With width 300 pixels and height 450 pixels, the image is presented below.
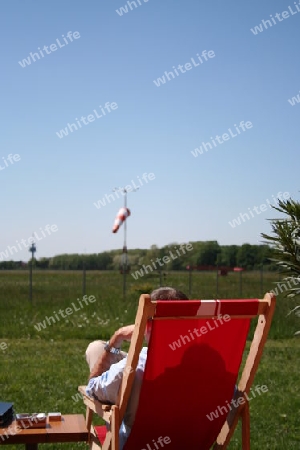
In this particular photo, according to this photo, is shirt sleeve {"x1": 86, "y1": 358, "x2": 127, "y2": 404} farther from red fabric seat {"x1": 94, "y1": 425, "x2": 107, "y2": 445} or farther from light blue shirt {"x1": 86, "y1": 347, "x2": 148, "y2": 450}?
red fabric seat {"x1": 94, "y1": 425, "x2": 107, "y2": 445}

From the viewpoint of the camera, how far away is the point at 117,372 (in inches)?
115

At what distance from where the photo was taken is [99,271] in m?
26.4

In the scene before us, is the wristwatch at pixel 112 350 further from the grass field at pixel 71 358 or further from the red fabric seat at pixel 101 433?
the grass field at pixel 71 358

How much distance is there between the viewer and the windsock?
2928cm

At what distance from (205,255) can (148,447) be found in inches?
740

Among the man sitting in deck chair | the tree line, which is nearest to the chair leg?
the man sitting in deck chair

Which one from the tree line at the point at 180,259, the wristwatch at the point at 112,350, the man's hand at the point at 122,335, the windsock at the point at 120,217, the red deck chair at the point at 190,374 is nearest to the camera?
the red deck chair at the point at 190,374

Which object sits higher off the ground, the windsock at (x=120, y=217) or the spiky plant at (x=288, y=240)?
the windsock at (x=120, y=217)

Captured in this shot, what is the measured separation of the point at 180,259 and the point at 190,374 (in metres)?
21.8

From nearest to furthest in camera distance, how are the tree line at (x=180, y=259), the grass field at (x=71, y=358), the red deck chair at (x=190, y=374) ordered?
the red deck chair at (x=190, y=374) < the grass field at (x=71, y=358) < the tree line at (x=180, y=259)

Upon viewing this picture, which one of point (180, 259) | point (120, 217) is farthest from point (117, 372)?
point (120, 217)

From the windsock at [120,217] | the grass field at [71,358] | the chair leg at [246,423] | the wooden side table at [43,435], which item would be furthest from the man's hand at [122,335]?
the windsock at [120,217]

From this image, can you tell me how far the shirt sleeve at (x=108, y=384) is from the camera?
2.93 meters

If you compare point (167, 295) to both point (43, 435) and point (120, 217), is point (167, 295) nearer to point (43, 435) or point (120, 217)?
point (43, 435)
